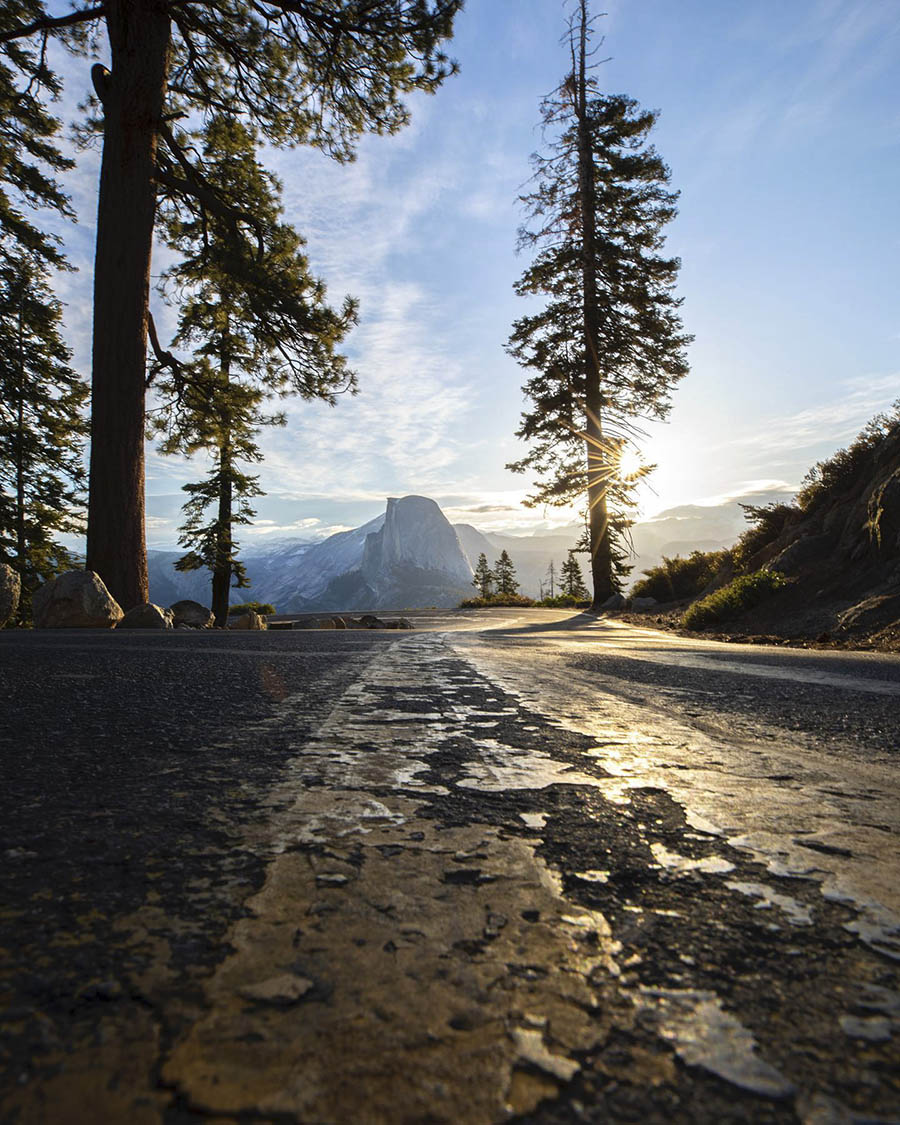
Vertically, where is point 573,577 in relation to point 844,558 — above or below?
above

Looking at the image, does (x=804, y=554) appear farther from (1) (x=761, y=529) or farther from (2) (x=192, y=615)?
(2) (x=192, y=615)

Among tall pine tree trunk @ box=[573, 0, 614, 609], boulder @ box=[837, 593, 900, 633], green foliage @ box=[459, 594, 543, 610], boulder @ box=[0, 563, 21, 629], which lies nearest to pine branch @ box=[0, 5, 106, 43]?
boulder @ box=[0, 563, 21, 629]

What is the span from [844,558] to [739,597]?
4.04 ft

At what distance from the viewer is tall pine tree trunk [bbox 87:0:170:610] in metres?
7.74

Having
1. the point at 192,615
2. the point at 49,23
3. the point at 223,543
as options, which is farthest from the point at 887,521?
the point at 223,543

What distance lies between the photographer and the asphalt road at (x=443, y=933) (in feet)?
1.09

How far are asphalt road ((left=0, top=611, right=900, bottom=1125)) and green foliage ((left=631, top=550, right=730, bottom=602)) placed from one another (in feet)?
40.1

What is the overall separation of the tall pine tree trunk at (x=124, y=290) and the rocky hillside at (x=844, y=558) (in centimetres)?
787

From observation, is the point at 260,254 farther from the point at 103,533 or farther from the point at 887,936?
the point at 887,936

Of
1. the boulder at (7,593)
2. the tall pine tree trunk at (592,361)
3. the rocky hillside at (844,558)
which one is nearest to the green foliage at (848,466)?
the rocky hillside at (844,558)

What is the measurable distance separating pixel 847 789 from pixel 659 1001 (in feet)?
2.39

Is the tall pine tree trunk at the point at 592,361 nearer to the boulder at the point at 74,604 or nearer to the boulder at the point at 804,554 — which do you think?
the boulder at the point at 804,554

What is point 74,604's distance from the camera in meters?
6.24

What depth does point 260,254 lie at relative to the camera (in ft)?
33.1
